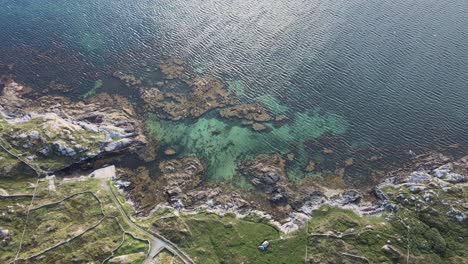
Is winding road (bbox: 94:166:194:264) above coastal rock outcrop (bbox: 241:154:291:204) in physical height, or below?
below

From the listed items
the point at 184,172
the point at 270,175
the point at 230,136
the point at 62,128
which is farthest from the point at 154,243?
the point at 62,128

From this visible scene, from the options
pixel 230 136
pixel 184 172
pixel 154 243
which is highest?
pixel 230 136

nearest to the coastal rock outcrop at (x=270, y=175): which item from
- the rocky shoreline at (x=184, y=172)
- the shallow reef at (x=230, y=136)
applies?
the rocky shoreline at (x=184, y=172)

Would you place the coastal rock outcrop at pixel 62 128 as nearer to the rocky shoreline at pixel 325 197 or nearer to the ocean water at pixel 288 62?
the ocean water at pixel 288 62

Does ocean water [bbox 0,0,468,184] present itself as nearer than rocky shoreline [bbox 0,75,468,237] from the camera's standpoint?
No

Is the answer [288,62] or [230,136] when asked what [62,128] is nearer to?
[230,136]

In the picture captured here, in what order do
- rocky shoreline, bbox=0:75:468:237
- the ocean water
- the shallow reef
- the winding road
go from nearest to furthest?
the winding road
rocky shoreline, bbox=0:75:468:237
the shallow reef
the ocean water

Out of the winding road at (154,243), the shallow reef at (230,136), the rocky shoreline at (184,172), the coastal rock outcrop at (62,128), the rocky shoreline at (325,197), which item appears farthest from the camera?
the shallow reef at (230,136)

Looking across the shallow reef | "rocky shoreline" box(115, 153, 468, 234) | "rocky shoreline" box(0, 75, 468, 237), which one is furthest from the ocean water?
"rocky shoreline" box(115, 153, 468, 234)

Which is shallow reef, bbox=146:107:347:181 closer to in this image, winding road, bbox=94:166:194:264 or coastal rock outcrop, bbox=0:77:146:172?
coastal rock outcrop, bbox=0:77:146:172

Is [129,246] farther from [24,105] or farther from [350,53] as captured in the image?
[350,53]
